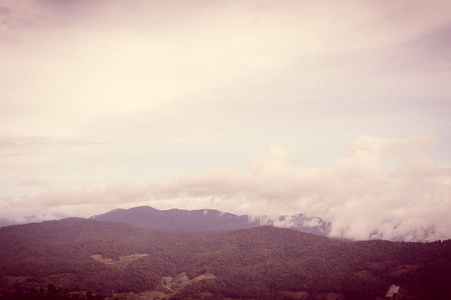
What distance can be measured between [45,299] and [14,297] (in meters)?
21.7

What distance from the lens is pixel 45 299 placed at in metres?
198

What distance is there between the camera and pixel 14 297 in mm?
199375
